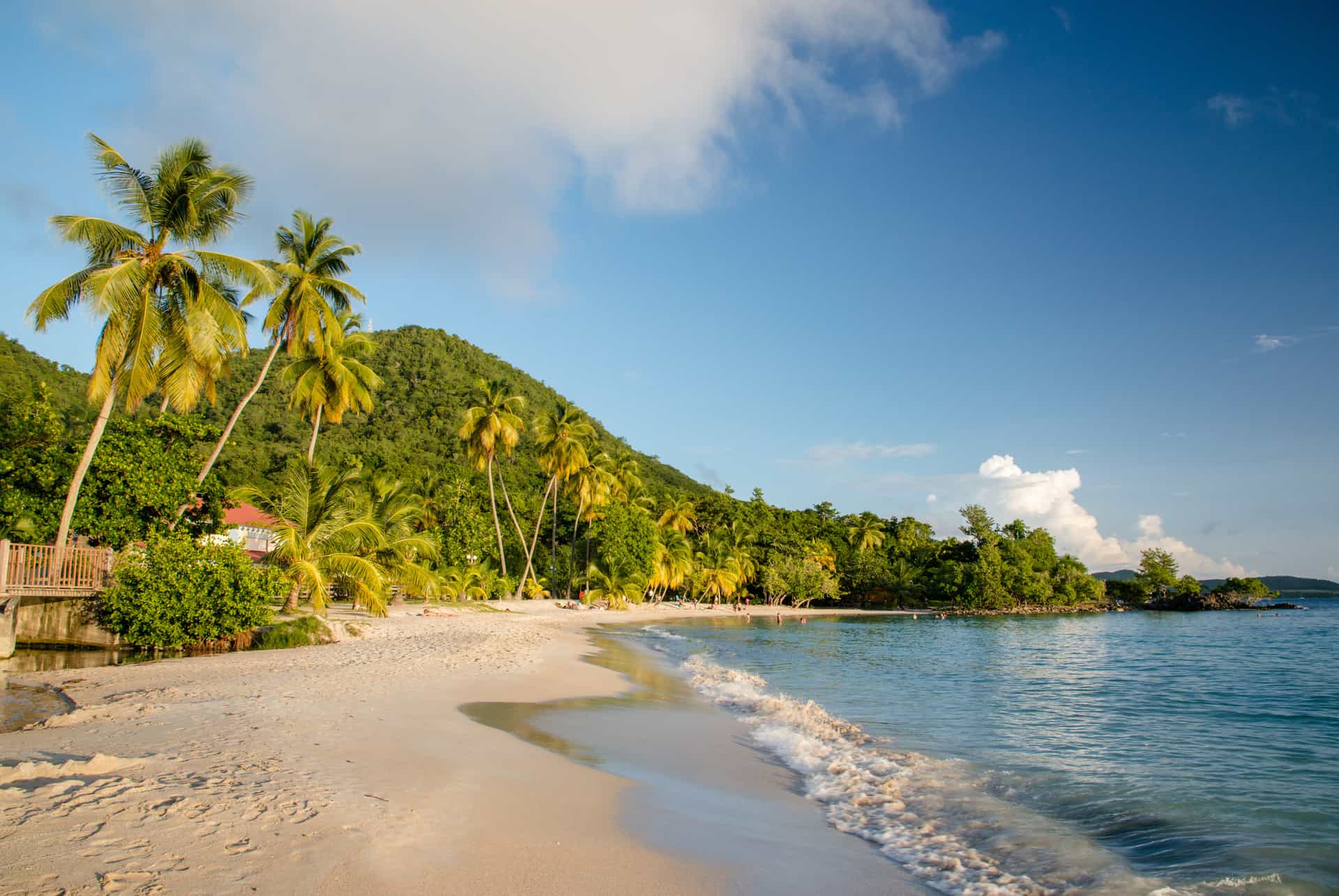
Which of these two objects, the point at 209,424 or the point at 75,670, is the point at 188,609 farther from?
the point at 209,424

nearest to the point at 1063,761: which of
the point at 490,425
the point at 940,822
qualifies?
the point at 940,822

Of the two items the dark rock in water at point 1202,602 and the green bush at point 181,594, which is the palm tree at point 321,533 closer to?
the green bush at point 181,594

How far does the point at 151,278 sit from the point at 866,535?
73837 millimetres

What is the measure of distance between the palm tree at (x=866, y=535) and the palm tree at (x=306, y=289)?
64.3 metres

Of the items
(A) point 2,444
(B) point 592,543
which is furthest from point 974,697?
(B) point 592,543

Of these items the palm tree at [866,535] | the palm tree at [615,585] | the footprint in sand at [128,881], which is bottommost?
the palm tree at [615,585]

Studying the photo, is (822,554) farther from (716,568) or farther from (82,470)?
(82,470)

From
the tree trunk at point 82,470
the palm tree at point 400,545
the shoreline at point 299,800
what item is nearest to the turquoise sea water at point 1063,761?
the shoreline at point 299,800

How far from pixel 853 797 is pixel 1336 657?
30.2 metres

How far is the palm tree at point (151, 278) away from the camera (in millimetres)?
16031

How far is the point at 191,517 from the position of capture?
67.6ft

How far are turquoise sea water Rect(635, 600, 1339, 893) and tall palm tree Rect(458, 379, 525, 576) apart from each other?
68.4 ft

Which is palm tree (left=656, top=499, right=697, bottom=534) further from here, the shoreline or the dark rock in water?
the dark rock in water

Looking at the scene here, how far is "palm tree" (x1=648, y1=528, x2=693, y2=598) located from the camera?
5225cm
